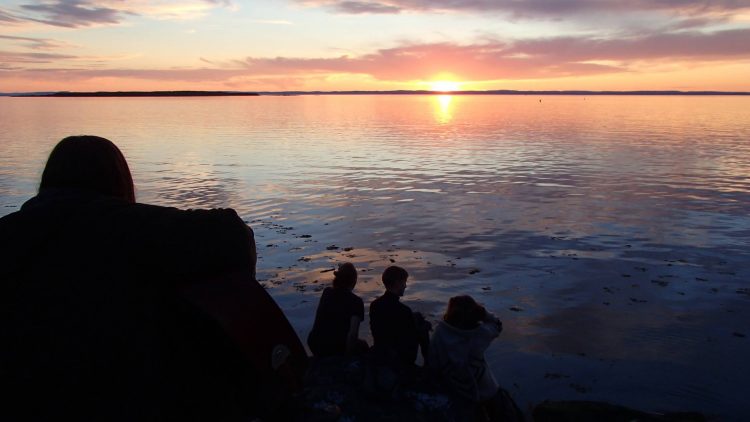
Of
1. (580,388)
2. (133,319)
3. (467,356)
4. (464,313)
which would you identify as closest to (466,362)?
(467,356)

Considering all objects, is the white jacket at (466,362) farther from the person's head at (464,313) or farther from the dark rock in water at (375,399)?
the dark rock in water at (375,399)

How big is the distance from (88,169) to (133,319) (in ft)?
2.16

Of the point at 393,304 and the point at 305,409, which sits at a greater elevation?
the point at 305,409

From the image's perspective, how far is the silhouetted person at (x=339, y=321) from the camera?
288 inches

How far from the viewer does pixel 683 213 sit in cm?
1881

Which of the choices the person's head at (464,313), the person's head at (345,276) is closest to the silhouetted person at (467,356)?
the person's head at (464,313)

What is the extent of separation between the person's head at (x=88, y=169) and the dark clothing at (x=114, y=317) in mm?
183

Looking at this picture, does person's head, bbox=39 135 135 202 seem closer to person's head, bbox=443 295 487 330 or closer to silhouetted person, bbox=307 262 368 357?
person's head, bbox=443 295 487 330

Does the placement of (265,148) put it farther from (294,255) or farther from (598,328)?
(598,328)

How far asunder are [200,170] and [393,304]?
24177 mm

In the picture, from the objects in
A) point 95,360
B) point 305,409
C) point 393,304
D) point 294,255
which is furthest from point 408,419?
point 294,255

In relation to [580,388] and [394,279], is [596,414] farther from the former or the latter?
[394,279]

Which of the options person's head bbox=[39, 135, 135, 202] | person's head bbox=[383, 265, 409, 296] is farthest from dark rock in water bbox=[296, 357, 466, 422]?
person's head bbox=[39, 135, 135, 202]

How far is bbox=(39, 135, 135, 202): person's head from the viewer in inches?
84.4
